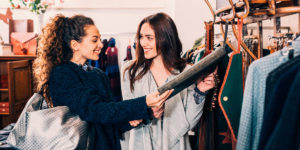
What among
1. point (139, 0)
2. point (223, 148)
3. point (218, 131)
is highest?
point (139, 0)

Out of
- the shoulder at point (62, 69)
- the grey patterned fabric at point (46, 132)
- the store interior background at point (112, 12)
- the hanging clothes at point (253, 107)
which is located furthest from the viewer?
the store interior background at point (112, 12)

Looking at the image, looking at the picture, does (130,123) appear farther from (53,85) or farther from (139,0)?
(139,0)

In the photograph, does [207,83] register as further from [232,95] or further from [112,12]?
[112,12]

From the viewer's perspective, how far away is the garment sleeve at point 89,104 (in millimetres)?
1208

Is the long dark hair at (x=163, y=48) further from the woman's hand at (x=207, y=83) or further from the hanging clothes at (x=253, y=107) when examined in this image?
the hanging clothes at (x=253, y=107)

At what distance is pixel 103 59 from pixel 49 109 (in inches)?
87.0

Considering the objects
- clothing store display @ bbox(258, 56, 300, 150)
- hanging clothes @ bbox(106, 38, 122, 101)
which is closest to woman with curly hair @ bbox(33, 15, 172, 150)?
clothing store display @ bbox(258, 56, 300, 150)

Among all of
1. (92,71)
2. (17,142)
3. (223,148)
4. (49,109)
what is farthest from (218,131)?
(17,142)

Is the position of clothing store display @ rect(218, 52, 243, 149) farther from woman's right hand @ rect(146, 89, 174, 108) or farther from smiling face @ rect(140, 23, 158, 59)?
smiling face @ rect(140, 23, 158, 59)

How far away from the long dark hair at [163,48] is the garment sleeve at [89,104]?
1.56 feet

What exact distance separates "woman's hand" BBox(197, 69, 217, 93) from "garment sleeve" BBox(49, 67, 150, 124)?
378 mm

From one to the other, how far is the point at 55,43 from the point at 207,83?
0.86m

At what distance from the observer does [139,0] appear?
4.18 meters

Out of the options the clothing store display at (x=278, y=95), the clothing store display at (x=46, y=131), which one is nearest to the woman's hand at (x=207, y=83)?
the clothing store display at (x=278, y=95)
